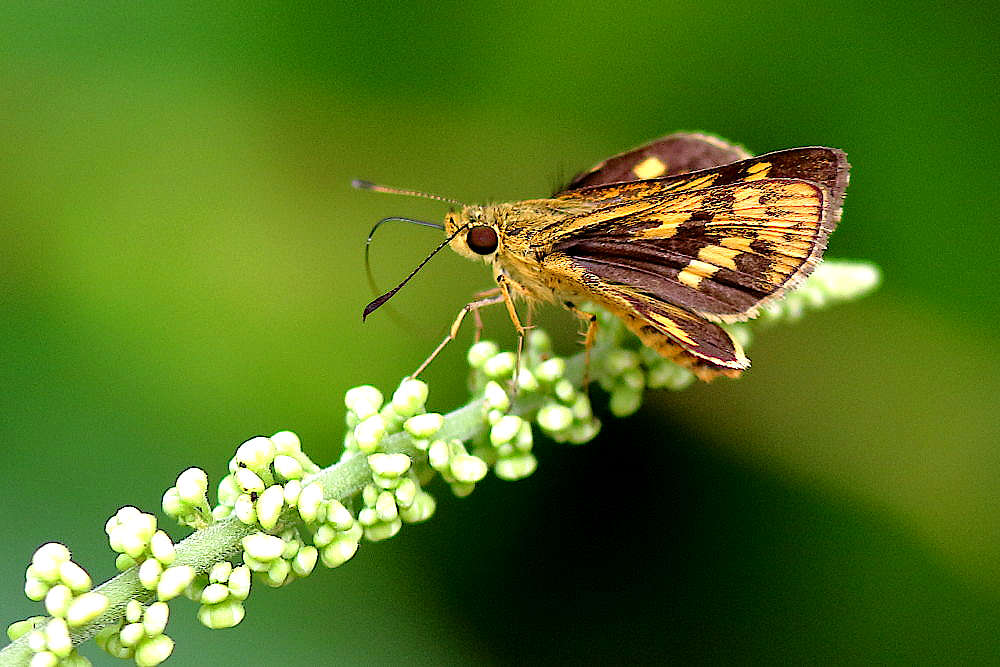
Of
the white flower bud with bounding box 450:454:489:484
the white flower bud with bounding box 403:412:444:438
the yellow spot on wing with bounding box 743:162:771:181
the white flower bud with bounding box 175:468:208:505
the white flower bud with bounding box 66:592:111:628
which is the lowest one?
the white flower bud with bounding box 450:454:489:484

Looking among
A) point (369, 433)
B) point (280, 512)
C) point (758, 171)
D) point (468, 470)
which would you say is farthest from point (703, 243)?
point (280, 512)

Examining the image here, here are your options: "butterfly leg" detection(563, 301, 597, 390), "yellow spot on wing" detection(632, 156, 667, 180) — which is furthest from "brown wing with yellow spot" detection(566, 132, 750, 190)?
"butterfly leg" detection(563, 301, 597, 390)

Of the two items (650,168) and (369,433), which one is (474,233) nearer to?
(650,168)

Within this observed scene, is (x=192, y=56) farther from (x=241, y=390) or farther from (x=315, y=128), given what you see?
(x=241, y=390)

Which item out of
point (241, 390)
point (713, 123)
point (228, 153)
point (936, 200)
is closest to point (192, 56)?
point (228, 153)

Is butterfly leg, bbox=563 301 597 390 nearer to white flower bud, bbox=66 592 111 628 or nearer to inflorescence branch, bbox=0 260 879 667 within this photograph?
inflorescence branch, bbox=0 260 879 667

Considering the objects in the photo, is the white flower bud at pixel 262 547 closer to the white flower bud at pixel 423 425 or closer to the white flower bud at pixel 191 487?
the white flower bud at pixel 191 487
